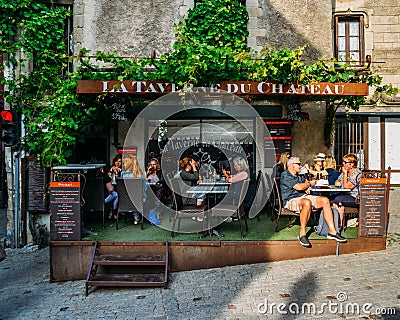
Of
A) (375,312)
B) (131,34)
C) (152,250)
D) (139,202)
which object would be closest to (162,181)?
(139,202)

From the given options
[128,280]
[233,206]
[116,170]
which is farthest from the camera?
[116,170]

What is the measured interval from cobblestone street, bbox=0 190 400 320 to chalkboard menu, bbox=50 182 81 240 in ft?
2.55

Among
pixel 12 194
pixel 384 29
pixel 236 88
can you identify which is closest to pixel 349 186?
pixel 236 88

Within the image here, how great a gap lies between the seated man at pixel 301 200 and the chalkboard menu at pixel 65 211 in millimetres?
3460

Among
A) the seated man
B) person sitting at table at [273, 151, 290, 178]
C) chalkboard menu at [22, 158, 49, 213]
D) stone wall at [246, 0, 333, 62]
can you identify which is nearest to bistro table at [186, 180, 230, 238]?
the seated man

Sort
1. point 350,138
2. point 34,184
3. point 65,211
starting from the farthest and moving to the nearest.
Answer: point 350,138 < point 34,184 < point 65,211

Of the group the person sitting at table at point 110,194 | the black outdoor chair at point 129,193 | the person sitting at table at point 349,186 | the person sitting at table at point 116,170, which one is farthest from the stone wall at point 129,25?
the person sitting at table at point 349,186

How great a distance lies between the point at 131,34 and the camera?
10305mm

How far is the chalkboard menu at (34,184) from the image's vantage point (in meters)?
9.05

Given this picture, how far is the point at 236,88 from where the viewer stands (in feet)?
25.6

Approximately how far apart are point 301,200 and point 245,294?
2103 millimetres

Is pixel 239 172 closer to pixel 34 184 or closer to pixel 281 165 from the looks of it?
pixel 281 165

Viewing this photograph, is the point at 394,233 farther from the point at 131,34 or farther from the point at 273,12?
the point at 131,34

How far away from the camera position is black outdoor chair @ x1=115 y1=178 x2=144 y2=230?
24.9 feet
